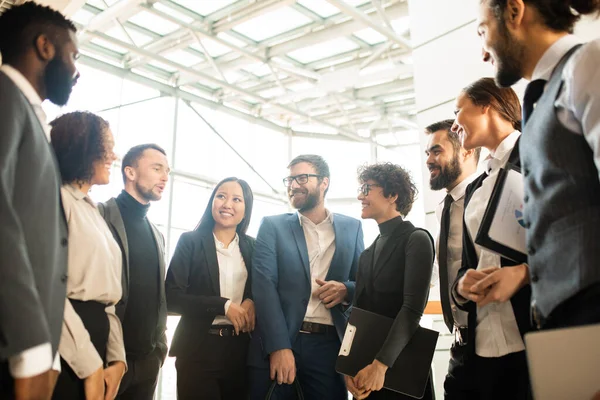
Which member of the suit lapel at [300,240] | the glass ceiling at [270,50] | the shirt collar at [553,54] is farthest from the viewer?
the glass ceiling at [270,50]

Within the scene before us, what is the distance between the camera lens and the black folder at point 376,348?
2.03m

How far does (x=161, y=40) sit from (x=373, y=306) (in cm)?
761

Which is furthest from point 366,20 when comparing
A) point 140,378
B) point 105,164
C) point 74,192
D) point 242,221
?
point 140,378

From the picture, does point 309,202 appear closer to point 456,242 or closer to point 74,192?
point 456,242

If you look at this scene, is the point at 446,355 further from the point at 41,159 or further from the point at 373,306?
the point at 41,159

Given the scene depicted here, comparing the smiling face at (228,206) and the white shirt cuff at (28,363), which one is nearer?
the white shirt cuff at (28,363)

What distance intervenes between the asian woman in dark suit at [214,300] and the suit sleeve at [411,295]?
2.58 feet

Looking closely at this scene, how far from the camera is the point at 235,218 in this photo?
9.25ft

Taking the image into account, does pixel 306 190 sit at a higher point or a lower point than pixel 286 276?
higher

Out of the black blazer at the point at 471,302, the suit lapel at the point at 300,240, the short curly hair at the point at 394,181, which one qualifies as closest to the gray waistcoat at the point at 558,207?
the black blazer at the point at 471,302

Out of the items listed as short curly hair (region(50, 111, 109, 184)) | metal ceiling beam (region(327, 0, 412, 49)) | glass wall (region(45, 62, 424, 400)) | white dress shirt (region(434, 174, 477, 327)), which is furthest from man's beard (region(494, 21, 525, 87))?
glass wall (region(45, 62, 424, 400))

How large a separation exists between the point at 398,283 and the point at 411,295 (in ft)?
0.40

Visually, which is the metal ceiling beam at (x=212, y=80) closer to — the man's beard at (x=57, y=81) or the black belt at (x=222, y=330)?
the black belt at (x=222, y=330)

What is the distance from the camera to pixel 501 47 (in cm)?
138
